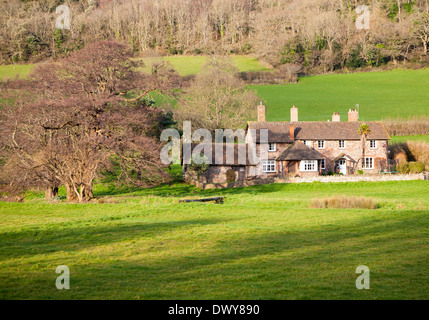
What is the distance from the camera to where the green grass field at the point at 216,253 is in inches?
435

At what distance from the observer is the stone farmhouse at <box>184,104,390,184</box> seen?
163 ft

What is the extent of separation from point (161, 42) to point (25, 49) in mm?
31019

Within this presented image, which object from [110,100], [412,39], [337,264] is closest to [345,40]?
[412,39]

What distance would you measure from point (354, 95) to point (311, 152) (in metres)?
40.5

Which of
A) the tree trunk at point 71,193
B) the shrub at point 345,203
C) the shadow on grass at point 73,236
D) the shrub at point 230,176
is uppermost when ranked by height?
the shrub at point 230,176

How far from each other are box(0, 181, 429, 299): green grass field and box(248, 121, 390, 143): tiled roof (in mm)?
25238

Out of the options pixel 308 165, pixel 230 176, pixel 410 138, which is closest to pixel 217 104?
pixel 230 176

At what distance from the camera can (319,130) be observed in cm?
5322

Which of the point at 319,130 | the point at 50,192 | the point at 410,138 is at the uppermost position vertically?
the point at 319,130

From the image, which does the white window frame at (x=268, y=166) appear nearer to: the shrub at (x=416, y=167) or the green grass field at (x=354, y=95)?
the shrub at (x=416, y=167)

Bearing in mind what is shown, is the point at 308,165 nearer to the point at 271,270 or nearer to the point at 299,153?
the point at 299,153

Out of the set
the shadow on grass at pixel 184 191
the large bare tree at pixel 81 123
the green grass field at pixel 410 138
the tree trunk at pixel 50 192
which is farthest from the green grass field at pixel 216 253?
the green grass field at pixel 410 138

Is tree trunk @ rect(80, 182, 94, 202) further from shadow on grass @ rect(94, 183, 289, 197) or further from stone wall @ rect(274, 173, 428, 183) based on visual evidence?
stone wall @ rect(274, 173, 428, 183)
